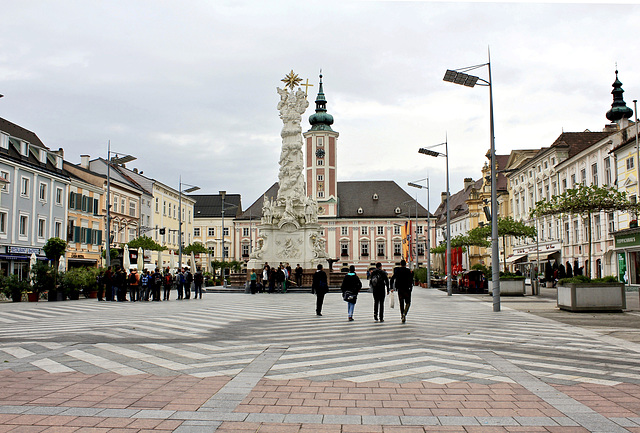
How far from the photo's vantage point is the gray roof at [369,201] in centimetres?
10850

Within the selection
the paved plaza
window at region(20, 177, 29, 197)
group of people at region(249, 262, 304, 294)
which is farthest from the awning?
the paved plaza

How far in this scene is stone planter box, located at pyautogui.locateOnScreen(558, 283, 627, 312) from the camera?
18.2 meters

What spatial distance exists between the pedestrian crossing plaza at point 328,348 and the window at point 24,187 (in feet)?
103

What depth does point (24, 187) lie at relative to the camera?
4484 centimetres

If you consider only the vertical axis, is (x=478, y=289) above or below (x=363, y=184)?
below

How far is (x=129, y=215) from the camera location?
206 feet

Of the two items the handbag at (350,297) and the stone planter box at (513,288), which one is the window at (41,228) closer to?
the stone planter box at (513,288)

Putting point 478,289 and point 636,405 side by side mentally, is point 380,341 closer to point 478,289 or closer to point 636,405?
point 636,405

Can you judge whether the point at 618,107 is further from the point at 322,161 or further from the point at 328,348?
the point at 328,348

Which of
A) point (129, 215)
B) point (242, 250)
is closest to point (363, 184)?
point (242, 250)

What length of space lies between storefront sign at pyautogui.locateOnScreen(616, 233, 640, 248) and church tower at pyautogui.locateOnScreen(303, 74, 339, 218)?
72957mm

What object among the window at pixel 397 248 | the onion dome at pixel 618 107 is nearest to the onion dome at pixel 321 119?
the window at pixel 397 248

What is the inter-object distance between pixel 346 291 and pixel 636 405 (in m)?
10.0

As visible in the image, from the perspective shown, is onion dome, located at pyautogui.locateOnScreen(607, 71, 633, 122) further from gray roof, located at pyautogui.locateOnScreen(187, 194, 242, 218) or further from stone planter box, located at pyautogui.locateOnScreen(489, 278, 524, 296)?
gray roof, located at pyautogui.locateOnScreen(187, 194, 242, 218)
